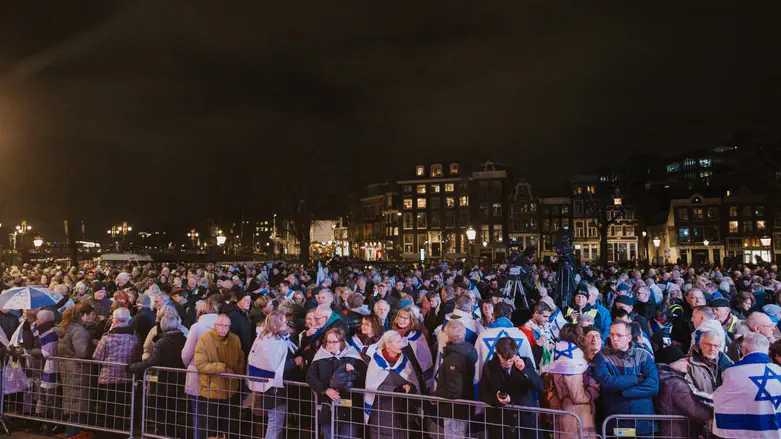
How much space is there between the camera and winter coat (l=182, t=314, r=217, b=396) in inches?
257

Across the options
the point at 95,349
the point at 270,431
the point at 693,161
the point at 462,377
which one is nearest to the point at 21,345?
the point at 95,349

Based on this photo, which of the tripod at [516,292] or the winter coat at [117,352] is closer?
the winter coat at [117,352]

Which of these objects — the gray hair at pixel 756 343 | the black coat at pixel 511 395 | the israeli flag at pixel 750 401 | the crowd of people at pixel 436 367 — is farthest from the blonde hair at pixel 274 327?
the gray hair at pixel 756 343

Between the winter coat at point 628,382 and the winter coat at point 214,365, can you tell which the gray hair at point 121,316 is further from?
the winter coat at point 628,382

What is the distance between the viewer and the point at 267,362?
6215 mm

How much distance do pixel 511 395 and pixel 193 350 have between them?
389 centimetres

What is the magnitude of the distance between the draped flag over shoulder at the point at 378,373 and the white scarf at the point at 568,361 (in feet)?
4.85

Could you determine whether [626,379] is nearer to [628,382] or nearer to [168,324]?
[628,382]

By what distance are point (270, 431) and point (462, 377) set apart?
7.81 ft

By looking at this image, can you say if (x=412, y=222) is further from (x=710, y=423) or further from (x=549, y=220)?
(x=710, y=423)

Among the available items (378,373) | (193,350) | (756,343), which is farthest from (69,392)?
(756,343)

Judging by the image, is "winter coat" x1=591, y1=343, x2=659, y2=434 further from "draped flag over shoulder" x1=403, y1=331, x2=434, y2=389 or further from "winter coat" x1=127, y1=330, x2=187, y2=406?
"winter coat" x1=127, y1=330, x2=187, y2=406

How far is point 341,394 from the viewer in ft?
19.2

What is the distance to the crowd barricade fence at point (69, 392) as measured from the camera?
7.07 m
